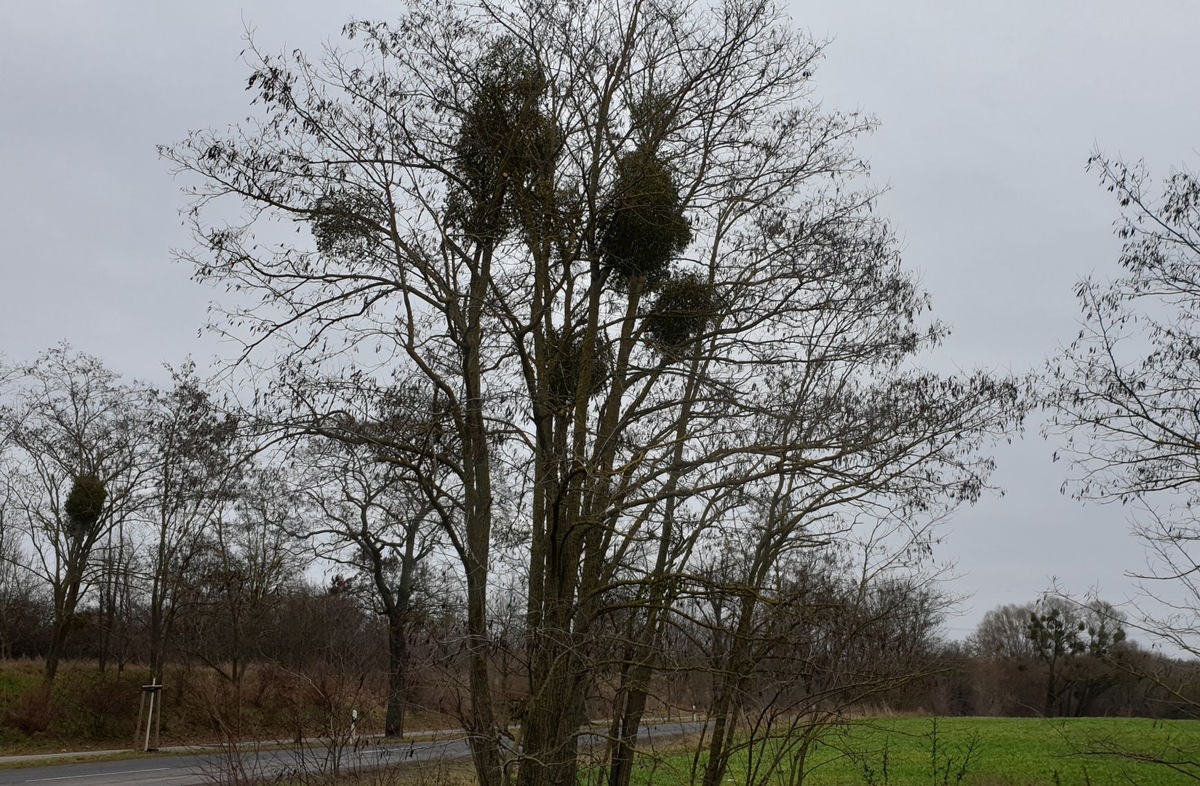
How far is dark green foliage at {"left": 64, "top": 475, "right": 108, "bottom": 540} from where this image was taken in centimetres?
2091

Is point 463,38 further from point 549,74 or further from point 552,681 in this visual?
point 552,681

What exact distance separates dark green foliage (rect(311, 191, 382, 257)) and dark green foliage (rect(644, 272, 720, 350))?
2330 mm

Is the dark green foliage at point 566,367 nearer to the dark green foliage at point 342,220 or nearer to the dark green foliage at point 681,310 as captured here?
the dark green foliage at point 681,310

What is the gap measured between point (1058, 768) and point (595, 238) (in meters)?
12.6

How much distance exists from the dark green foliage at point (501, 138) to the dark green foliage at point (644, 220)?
25.6 inches

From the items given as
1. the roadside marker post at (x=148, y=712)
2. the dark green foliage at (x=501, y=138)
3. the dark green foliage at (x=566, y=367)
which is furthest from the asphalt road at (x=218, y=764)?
the dark green foliage at (x=501, y=138)

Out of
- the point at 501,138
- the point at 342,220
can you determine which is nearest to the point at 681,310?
the point at 501,138

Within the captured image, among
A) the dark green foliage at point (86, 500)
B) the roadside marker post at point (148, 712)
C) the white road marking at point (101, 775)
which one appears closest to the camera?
the white road marking at point (101, 775)

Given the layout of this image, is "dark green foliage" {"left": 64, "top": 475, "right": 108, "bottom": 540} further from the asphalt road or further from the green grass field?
the green grass field

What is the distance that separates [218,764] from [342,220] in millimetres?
4703

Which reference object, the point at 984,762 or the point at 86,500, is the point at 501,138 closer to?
the point at 984,762

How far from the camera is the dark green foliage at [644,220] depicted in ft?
23.1

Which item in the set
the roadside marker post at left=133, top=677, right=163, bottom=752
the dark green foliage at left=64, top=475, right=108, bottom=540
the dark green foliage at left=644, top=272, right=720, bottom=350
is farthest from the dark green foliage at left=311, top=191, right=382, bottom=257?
the dark green foliage at left=64, top=475, right=108, bottom=540

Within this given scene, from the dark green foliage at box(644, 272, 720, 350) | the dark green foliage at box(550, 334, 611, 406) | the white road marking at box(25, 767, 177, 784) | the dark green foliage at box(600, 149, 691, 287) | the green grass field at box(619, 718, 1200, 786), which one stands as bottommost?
the white road marking at box(25, 767, 177, 784)
